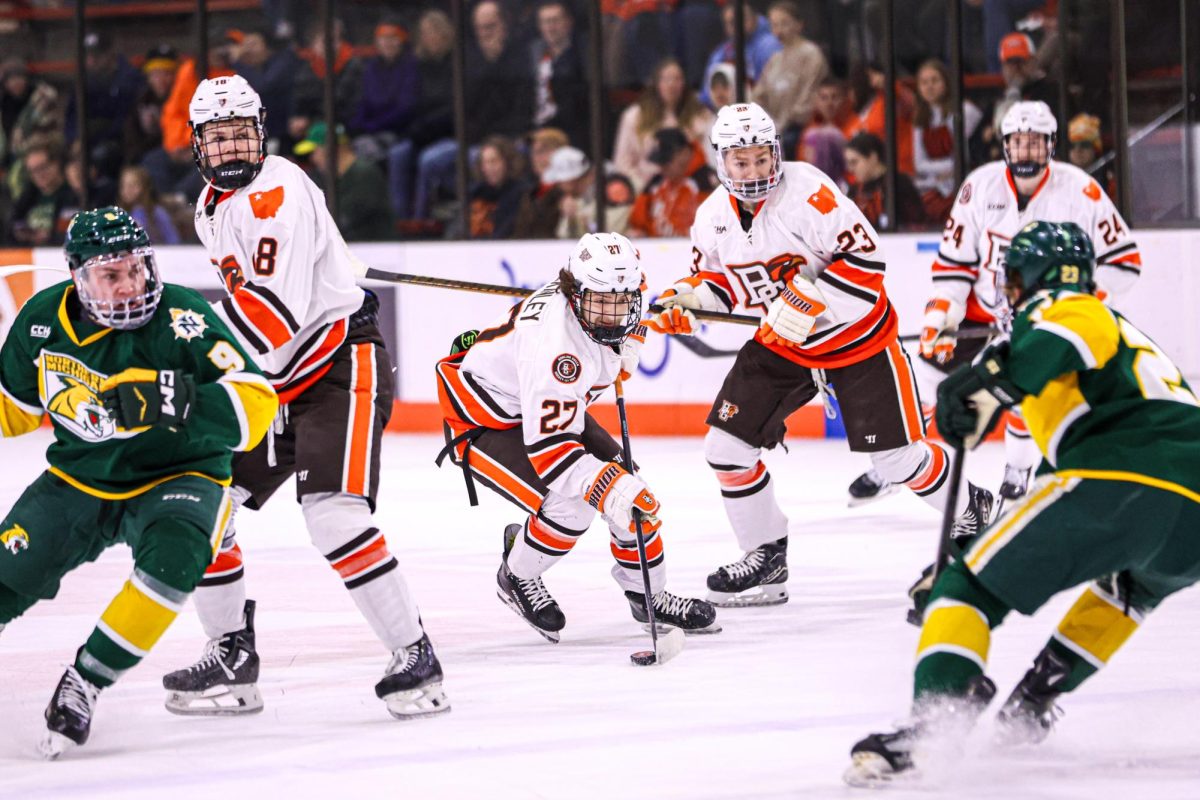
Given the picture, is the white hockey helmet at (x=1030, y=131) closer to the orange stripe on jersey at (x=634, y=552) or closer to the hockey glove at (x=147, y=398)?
the orange stripe on jersey at (x=634, y=552)

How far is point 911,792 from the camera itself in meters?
3.05

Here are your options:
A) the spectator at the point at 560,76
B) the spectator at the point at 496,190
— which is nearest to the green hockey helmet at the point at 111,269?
the spectator at the point at 496,190

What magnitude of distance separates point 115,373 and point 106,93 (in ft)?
24.6

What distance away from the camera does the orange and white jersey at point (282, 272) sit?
376 cm

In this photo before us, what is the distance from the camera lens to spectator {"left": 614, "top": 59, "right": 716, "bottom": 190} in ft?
30.1

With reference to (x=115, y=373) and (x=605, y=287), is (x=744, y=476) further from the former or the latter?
(x=115, y=373)

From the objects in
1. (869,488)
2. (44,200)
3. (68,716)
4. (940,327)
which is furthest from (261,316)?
(44,200)

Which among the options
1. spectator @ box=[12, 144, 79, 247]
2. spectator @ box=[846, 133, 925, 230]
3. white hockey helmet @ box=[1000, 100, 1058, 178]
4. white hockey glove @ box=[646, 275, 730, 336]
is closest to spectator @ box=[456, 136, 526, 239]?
spectator @ box=[846, 133, 925, 230]

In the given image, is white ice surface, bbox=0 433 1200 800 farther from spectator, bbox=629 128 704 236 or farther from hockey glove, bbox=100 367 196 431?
spectator, bbox=629 128 704 236

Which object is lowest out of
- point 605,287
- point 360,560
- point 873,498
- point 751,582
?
point 873,498

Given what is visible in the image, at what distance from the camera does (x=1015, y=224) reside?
20.6ft

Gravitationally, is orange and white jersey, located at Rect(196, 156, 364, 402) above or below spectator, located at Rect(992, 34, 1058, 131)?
below

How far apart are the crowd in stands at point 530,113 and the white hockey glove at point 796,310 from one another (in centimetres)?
359

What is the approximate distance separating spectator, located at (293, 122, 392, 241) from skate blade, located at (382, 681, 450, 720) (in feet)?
19.8
